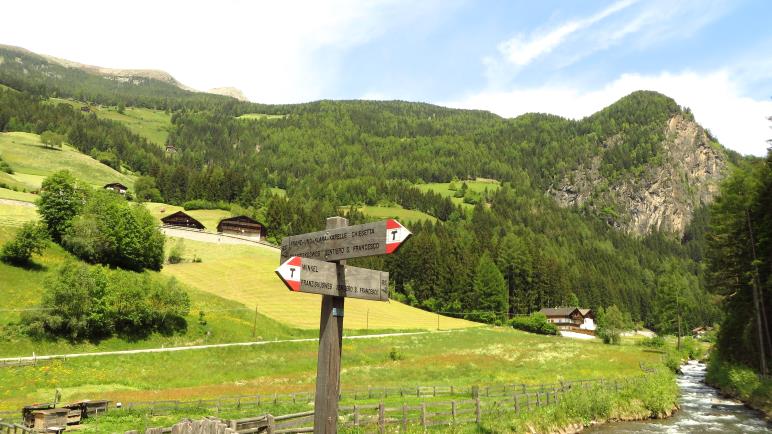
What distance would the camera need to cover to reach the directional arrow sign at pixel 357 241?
8.22 meters

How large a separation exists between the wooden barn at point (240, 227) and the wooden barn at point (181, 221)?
17.7 feet

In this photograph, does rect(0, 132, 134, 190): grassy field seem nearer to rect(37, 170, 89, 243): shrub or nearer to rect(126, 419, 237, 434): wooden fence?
rect(37, 170, 89, 243): shrub

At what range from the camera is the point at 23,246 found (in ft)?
201

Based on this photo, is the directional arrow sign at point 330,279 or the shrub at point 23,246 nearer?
the directional arrow sign at point 330,279

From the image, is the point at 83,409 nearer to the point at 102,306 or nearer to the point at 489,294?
the point at 102,306

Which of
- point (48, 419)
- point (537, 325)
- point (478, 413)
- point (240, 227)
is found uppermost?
point (240, 227)

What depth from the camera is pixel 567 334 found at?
106m

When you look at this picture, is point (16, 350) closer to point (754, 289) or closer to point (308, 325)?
point (308, 325)

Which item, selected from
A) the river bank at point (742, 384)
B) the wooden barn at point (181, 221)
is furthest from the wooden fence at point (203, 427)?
the wooden barn at point (181, 221)

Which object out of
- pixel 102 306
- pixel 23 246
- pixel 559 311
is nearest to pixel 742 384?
pixel 102 306

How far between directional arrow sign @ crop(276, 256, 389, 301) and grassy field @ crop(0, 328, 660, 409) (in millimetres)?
31377

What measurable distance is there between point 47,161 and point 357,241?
210 meters

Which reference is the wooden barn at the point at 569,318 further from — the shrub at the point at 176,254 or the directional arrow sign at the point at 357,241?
the directional arrow sign at the point at 357,241

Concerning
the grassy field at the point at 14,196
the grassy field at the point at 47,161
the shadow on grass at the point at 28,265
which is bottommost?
the shadow on grass at the point at 28,265
